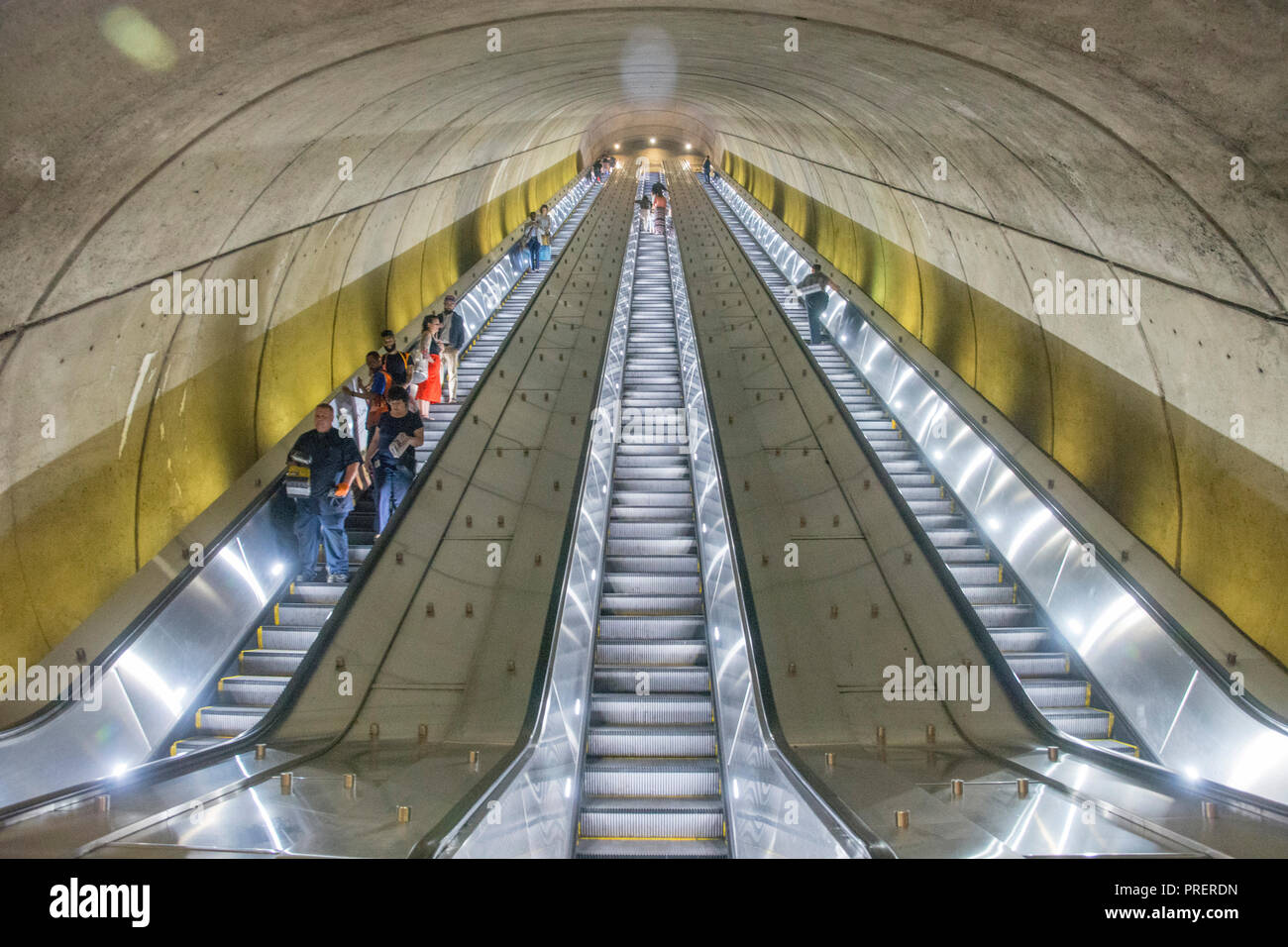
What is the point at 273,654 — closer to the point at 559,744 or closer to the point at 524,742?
the point at 559,744

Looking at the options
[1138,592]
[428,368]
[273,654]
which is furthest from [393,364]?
[1138,592]

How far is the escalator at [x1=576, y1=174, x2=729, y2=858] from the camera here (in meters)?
5.41

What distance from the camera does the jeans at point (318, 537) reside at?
273 inches

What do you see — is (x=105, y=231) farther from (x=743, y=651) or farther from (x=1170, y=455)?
(x=1170, y=455)

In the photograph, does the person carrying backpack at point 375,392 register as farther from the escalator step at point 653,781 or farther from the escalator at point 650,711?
the escalator step at point 653,781

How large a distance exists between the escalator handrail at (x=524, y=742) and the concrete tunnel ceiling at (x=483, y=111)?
10.3 ft

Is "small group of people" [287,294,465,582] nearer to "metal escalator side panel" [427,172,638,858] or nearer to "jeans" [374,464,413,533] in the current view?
"jeans" [374,464,413,533]

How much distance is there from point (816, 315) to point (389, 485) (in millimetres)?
7811

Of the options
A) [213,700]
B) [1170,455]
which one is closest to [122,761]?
[213,700]

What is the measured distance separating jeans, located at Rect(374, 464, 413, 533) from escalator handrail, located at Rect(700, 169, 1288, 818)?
145 inches

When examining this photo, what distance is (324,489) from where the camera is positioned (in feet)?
22.2

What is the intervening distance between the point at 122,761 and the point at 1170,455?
718 cm

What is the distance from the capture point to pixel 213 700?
20.2 feet
